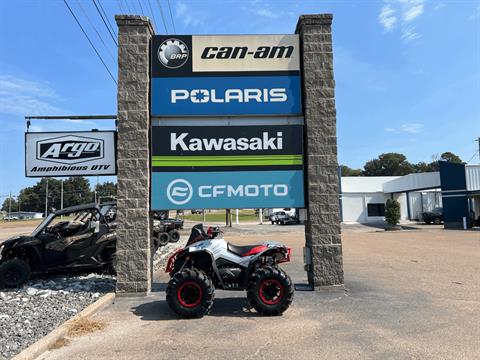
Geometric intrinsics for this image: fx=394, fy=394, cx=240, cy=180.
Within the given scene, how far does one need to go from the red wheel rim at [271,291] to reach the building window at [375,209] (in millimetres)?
45200

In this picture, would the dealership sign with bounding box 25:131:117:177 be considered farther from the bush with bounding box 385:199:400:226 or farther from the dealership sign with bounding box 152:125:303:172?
the bush with bounding box 385:199:400:226

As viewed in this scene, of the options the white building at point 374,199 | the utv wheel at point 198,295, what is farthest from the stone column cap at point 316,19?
Result: the white building at point 374,199

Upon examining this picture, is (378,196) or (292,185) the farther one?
(378,196)

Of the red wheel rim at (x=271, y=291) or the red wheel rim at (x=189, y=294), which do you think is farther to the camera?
the red wheel rim at (x=271, y=291)

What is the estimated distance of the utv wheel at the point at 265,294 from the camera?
6.24 meters

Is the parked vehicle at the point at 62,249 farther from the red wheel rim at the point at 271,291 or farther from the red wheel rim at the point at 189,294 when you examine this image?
the red wheel rim at the point at 271,291

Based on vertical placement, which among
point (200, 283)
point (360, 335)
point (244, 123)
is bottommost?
point (360, 335)

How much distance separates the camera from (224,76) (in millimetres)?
8438

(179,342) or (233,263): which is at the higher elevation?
(233,263)

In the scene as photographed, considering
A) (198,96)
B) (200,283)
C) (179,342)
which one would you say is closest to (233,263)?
(200,283)

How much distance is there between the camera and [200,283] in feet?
20.2

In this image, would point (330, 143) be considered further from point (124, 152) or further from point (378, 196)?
point (378, 196)

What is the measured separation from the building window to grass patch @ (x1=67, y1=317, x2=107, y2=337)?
46.6 metres

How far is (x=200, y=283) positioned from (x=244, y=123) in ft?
12.1
